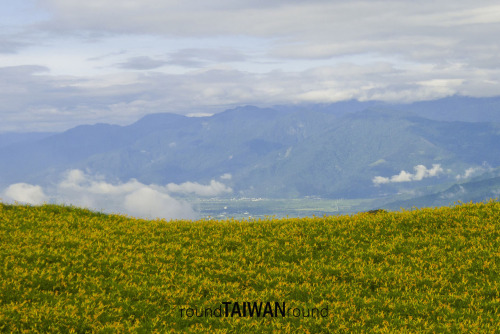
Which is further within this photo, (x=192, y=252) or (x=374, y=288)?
(x=192, y=252)

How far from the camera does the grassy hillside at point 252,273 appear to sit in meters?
13.4

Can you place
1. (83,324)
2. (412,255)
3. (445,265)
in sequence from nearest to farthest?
(83,324) < (445,265) < (412,255)

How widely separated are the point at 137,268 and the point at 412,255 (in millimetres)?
10535

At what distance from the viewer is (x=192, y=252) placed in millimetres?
19094

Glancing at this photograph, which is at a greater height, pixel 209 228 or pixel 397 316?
pixel 209 228

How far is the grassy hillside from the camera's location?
1338 centimetres

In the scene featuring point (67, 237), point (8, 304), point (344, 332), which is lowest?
point (344, 332)

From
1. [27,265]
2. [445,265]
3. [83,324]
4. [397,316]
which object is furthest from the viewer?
[445,265]

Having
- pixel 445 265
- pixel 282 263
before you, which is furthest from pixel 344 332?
pixel 445 265

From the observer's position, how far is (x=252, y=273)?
1705 cm

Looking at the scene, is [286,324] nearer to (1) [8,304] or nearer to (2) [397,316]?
(2) [397,316]

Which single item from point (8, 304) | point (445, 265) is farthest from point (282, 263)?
point (8, 304)

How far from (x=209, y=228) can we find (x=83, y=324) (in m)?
10.3

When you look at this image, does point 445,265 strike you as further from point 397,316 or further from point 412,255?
point 397,316
